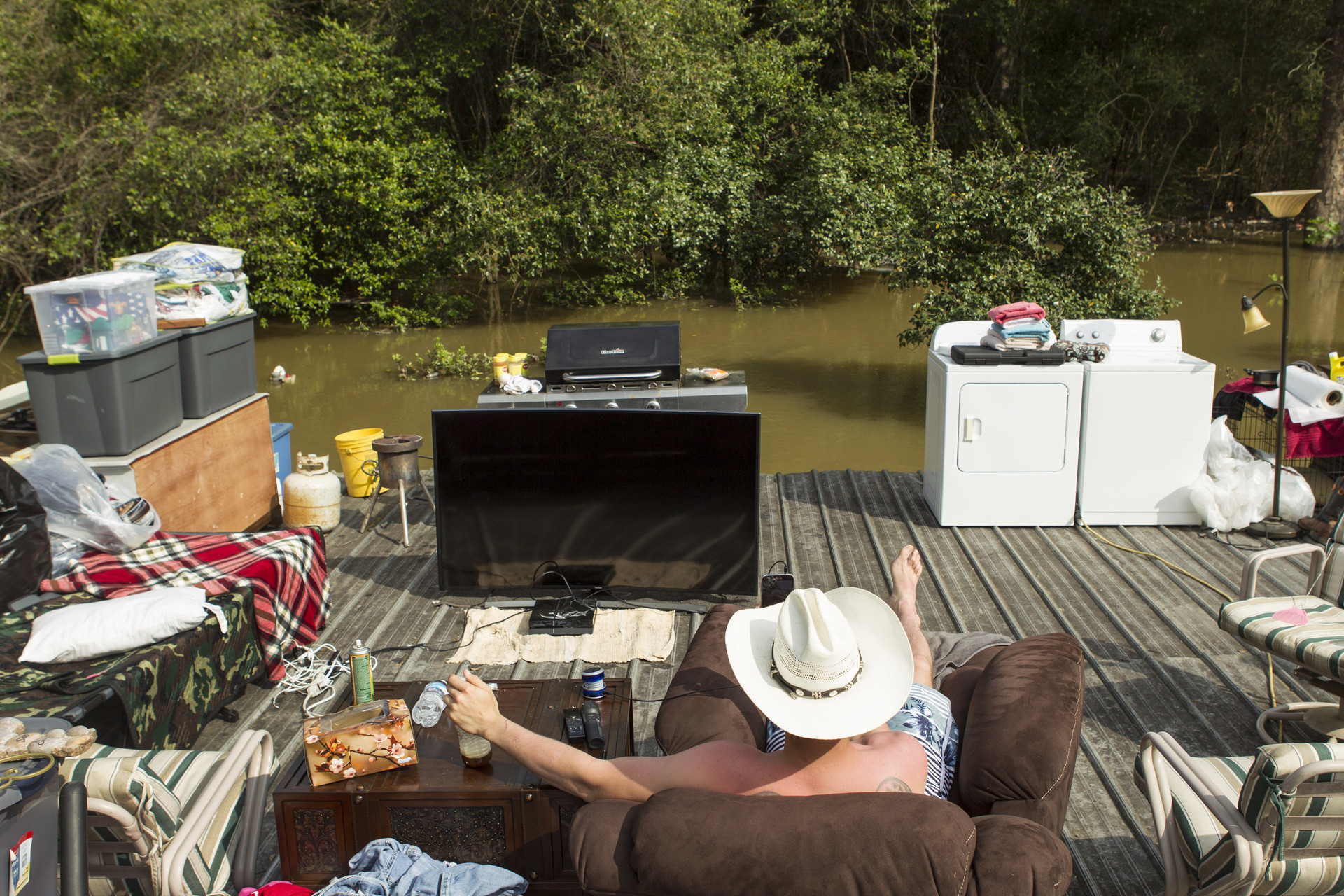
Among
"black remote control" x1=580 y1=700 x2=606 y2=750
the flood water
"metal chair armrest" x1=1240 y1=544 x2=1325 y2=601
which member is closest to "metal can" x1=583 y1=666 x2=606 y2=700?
"black remote control" x1=580 y1=700 x2=606 y2=750

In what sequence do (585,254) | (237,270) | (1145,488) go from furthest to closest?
(585,254) → (237,270) → (1145,488)

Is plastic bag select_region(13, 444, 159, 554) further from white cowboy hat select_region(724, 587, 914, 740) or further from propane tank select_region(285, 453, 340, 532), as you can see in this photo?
white cowboy hat select_region(724, 587, 914, 740)

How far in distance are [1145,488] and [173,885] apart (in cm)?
478

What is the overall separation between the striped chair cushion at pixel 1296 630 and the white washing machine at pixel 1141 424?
176 centimetres

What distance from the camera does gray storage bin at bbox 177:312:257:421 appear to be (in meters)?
4.97

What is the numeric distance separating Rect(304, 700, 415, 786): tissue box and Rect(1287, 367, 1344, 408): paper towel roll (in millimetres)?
5180

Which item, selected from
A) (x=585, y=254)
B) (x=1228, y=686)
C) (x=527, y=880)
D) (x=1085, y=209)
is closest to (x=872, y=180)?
(x=585, y=254)

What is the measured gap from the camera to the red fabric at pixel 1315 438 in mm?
5320

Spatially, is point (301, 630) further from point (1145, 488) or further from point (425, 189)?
point (425, 189)

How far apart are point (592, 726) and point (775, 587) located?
138 cm

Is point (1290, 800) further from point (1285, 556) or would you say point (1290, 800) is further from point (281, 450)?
point (281, 450)

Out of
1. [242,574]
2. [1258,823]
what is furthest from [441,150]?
[1258,823]

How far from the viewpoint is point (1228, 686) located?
3549 millimetres

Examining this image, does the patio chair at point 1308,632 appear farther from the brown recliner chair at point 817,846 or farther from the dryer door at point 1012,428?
the dryer door at point 1012,428
